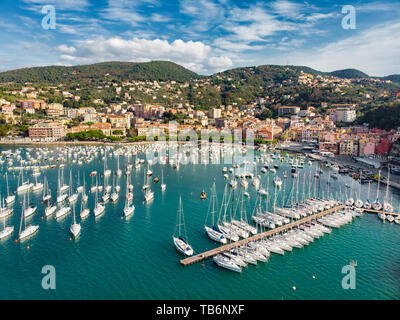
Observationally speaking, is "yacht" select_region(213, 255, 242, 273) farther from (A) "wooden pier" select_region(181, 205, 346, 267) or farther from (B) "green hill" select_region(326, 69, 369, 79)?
(B) "green hill" select_region(326, 69, 369, 79)

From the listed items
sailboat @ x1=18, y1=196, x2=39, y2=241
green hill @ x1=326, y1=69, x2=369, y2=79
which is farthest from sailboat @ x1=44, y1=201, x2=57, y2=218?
green hill @ x1=326, y1=69, x2=369, y2=79

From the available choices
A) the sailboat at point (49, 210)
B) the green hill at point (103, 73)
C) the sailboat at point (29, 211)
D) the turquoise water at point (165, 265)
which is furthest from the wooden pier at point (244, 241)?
the green hill at point (103, 73)

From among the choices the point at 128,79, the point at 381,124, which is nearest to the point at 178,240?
the point at 381,124

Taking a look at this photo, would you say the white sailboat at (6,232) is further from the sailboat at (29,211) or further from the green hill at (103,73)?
the green hill at (103,73)

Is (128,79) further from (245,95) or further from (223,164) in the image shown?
(223,164)

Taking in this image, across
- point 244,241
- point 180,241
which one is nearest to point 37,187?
point 180,241

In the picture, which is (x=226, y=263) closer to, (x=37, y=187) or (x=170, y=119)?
(x=37, y=187)
